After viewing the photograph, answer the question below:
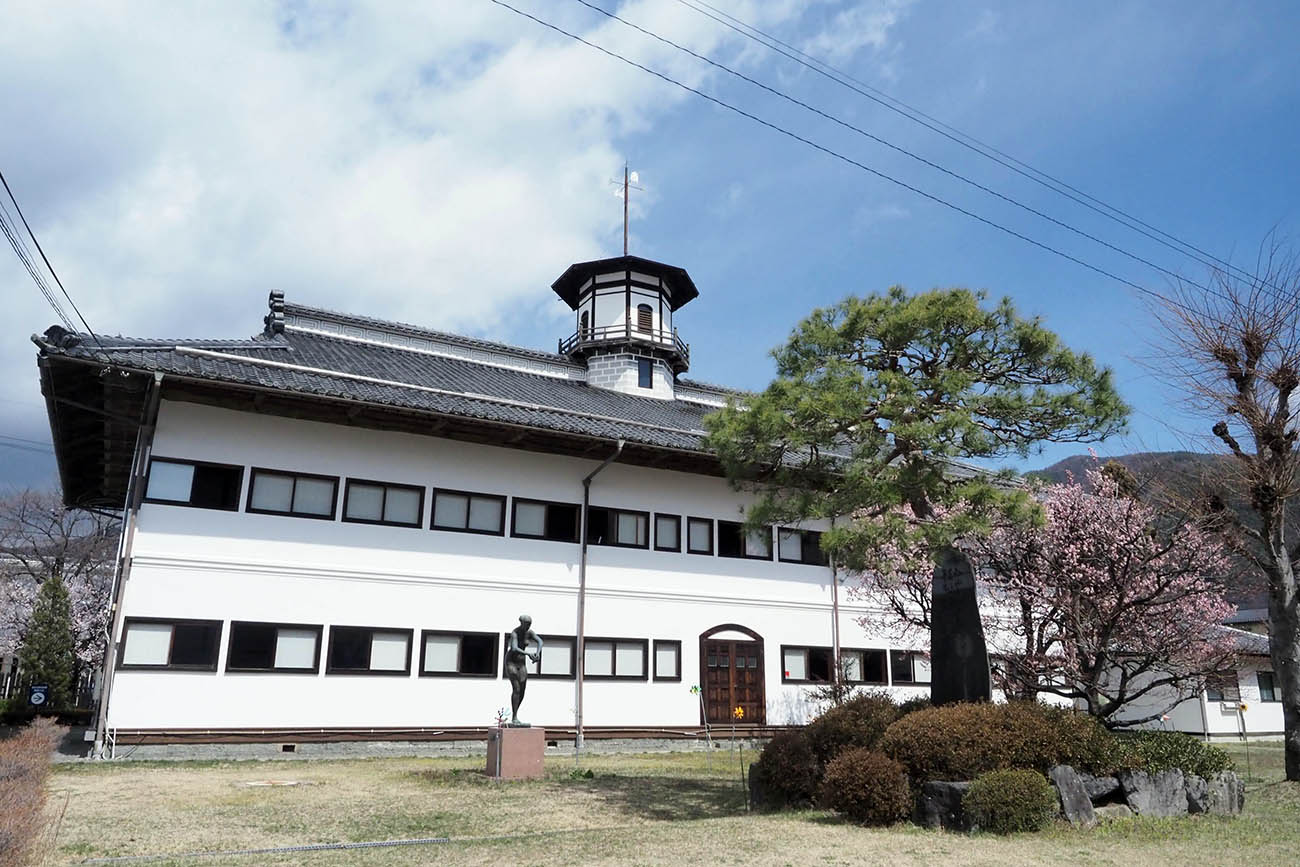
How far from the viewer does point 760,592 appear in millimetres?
21422

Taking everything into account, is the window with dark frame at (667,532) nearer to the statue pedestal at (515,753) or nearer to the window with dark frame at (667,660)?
the window with dark frame at (667,660)

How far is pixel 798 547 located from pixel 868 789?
1389cm

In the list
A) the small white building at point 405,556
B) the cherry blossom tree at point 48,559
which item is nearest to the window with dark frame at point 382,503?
the small white building at point 405,556

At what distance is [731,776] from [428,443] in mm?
9002

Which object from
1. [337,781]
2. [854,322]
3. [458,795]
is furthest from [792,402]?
[337,781]

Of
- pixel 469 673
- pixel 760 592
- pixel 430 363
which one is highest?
pixel 430 363

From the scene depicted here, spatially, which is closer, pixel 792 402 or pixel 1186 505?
pixel 792 402

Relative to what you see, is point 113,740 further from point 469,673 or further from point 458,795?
point 458,795

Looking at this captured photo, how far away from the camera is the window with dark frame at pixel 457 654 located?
17.2 meters

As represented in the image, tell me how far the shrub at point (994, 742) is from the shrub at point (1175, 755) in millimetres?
283

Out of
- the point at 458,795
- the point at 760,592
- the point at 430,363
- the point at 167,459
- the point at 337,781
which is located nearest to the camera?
the point at 458,795

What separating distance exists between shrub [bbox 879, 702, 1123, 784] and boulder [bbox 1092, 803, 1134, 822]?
0.35m

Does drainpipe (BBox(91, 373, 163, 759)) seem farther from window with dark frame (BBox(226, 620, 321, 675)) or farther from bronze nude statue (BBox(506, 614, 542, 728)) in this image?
bronze nude statue (BBox(506, 614, 542, 728))

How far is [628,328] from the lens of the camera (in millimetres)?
27266
